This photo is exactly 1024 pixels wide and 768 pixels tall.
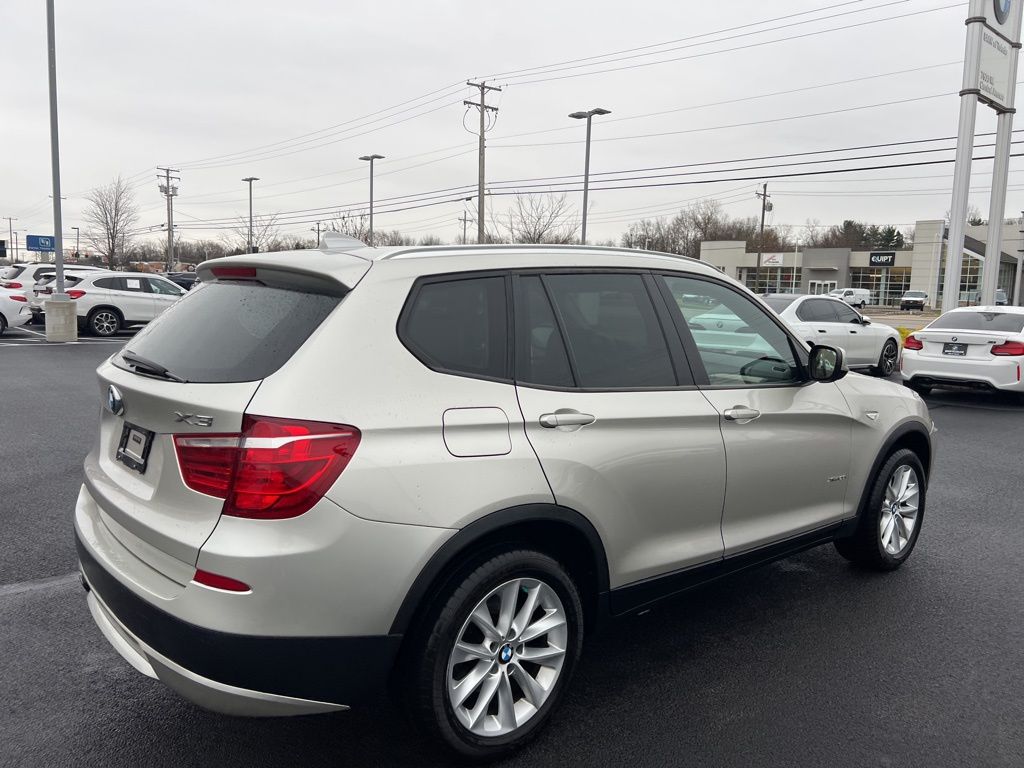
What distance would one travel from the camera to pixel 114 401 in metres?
2.94

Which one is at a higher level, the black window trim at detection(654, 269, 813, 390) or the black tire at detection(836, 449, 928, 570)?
the black window trim at detection(654, 269, 813, 390)

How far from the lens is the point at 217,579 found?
235 cm

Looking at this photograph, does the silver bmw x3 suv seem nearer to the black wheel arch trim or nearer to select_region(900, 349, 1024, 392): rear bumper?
the black wheel arch trim

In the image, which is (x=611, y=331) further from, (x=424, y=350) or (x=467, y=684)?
(x=467, y=684)

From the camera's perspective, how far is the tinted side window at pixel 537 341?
2.93 m

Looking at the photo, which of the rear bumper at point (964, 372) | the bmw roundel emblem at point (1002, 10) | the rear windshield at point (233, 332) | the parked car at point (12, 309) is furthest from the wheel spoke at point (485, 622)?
the bmw roundel emblem at point (1002, 10)

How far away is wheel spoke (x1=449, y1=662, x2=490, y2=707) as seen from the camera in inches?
105

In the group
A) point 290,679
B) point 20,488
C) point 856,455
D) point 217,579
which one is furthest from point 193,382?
point 20,488

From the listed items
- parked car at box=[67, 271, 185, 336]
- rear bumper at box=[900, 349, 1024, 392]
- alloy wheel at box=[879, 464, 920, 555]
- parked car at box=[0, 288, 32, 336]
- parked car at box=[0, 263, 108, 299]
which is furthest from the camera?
parked car at box=[0, 263, 108, 299]

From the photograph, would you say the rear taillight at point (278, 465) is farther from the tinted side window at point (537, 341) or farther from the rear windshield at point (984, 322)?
the rear windshield at point (984, 322)

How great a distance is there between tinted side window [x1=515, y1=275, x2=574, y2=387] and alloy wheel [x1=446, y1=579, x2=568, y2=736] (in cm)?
73

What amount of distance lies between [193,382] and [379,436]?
0.65 metres

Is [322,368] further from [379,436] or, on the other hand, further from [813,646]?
[813,646]

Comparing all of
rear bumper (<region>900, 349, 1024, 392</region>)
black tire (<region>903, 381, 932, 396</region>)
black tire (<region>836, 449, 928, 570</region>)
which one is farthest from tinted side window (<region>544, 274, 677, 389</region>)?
black tire (<region>903, 381, 932, 396</region>)
